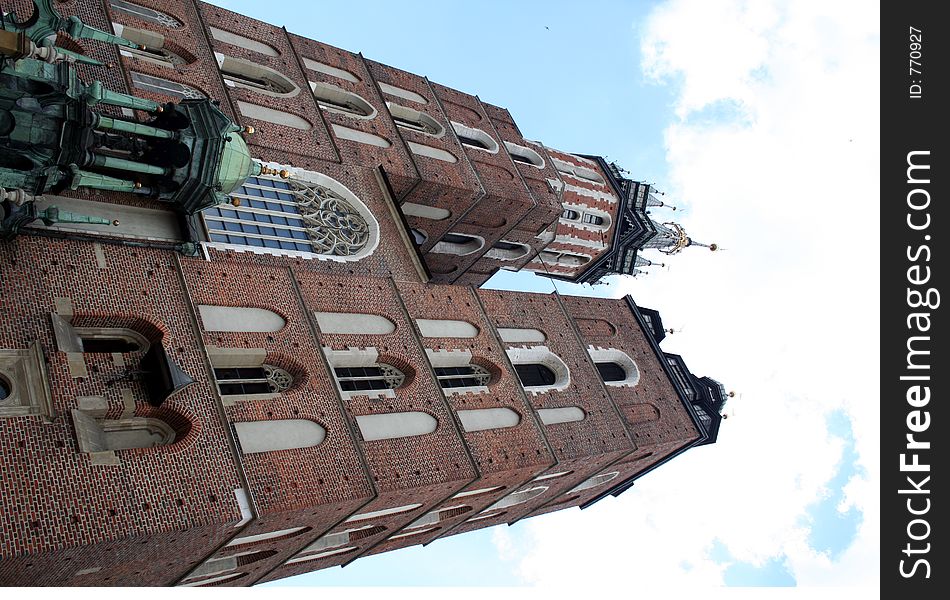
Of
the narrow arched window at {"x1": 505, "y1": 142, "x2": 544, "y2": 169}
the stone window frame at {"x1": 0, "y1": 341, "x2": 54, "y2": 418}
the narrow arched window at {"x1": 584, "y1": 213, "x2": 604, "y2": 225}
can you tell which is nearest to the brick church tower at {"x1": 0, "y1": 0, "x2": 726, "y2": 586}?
the stone window frame at {"x1": 0, "y1": 341, "x2": 54, "y2": 418}

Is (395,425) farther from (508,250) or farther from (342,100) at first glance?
(508,250)

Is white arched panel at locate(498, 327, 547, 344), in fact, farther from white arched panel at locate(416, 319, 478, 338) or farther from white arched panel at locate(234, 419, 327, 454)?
white arched panel at locate(234, 419, 327, 454)

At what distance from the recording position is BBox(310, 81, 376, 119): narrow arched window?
105 ft

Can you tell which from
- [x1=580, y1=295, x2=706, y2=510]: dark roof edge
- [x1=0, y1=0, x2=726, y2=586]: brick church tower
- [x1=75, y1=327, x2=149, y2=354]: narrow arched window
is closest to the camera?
[x1=0, y1=0, x2=726, y2=586]: brick church tower

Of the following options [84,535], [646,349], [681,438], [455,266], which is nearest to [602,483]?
[681,438]

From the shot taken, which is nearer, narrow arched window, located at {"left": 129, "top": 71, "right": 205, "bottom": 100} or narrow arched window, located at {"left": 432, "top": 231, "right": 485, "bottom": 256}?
narrow arched window, located at {"left": 129, "top": 71, "right": 205, "bottom": 100}

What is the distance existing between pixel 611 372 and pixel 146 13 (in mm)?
22532

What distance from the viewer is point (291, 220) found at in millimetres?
25000

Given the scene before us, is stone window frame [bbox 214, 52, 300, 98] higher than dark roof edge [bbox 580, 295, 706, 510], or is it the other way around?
stone window frame [bbox 214, 52, 300, 98]

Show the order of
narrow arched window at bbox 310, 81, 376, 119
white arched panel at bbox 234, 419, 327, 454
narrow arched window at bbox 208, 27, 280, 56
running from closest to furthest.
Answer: white arched panel at bbox 234, 419, 327, 454 < narrow arched window at bbox 208, 27, 280, 56 < narrow arched window at bbox 310, 81, 376, 119

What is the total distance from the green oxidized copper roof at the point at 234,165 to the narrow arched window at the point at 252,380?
15.4 ft

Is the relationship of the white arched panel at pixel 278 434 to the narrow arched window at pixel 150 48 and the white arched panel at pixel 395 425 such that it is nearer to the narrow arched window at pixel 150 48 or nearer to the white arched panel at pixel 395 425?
the white arched panel at pixel 395 425

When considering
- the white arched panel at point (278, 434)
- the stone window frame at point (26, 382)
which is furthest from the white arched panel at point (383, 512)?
the stone window frame at point (26, 382)

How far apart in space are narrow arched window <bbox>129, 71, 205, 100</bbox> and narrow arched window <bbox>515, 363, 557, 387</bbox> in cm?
1427
